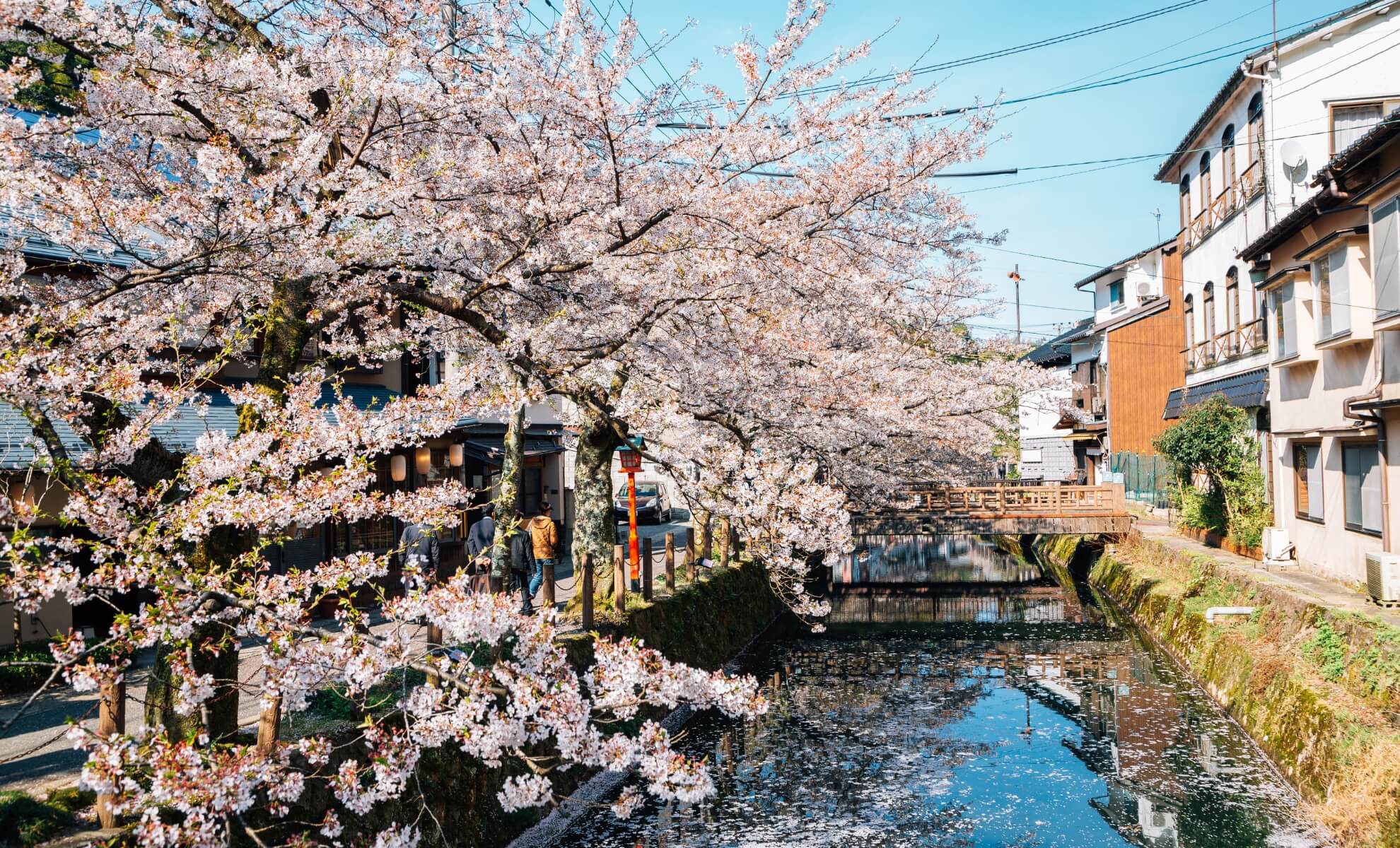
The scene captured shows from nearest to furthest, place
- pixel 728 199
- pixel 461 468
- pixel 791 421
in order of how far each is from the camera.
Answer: pixel 728 199, pixel 791 421, pixel 461 468

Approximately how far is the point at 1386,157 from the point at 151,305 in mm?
16841

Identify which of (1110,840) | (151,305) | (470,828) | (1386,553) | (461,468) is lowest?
(1110,840)

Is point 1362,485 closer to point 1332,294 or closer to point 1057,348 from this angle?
point 1332,294

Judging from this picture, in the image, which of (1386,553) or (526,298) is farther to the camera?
(1386,553)

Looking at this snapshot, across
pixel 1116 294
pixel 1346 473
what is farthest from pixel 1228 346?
pixel 1116 294

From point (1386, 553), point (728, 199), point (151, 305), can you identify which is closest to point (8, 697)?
point (151, 305)

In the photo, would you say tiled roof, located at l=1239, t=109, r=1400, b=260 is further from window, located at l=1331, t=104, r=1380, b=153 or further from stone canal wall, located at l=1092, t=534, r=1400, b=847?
stone canal wall, located at l=1092, t=534, r=1400, b=847

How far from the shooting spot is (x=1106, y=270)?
140 feet

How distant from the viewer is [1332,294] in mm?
15781

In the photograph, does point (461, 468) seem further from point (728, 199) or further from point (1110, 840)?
point (1110, 840)

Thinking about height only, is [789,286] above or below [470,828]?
above

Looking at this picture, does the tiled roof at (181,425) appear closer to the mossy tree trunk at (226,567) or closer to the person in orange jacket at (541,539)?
the mossy tree trunk at (226,567)

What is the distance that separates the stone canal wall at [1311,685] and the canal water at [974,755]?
457 mm

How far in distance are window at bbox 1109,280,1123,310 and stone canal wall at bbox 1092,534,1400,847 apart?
85.7ft
